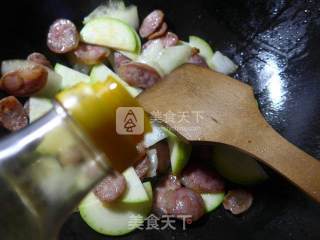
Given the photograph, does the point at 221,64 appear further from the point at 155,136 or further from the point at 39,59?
the point at 39,59

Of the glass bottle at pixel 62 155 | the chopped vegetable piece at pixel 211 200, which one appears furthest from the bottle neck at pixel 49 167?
the chopped vegetable piece at pixel 211 200

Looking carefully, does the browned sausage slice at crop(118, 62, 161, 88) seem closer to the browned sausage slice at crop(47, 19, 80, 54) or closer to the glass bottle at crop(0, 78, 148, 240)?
the browned sausage slice at crop(47, 19, 80, 54)

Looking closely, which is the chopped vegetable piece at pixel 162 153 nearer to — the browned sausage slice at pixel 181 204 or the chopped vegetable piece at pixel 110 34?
the browned sausage slice at pixel 181 204

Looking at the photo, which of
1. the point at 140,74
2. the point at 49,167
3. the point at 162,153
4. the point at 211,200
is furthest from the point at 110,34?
the point at 49,167

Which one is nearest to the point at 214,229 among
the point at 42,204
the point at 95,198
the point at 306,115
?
the point at 95,198

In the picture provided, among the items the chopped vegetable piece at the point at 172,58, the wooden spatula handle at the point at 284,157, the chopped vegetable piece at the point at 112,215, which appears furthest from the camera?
the chopped vegetable piece at the point at 172,58

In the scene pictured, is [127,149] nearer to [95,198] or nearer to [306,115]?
[95,198]
